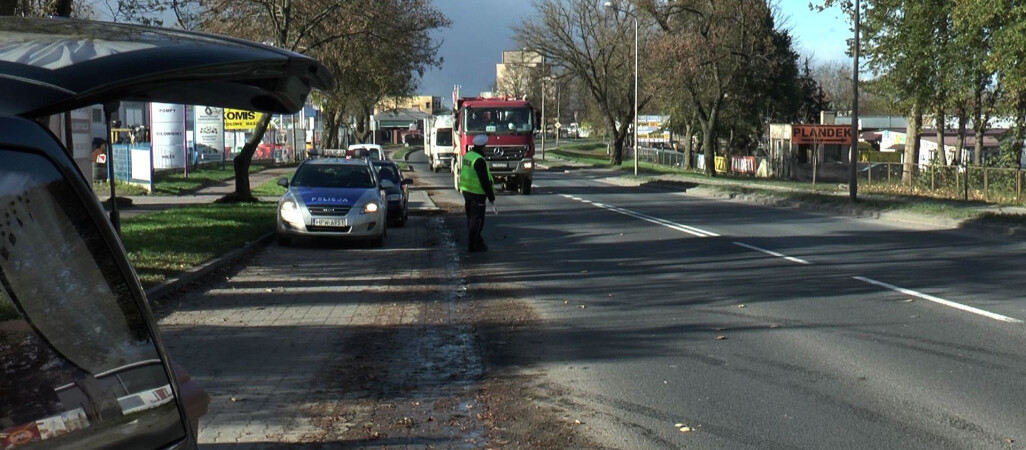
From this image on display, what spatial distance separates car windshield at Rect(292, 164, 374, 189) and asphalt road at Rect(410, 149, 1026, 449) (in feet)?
9.19

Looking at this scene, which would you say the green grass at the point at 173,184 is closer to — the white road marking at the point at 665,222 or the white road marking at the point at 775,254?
the white road marking at the point at 665,222

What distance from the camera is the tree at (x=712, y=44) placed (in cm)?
5438

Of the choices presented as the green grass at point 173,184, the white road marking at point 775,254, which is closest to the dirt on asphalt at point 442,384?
the white road marking at point 775,254

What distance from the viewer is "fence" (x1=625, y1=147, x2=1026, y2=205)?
30.0 m

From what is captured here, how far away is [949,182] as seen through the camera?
112ft

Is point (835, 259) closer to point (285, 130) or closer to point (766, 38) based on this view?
point (766, 38)

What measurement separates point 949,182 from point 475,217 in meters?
22.2

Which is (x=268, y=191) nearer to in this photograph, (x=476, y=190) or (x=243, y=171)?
(x=243, y=171)

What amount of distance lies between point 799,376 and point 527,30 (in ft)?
204

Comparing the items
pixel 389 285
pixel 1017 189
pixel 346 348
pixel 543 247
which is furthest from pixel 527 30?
pixel 346 348

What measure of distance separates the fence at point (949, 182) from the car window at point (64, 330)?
29867 mm

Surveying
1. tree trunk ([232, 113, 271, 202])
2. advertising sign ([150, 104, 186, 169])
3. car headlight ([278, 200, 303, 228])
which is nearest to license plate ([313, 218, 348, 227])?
car headlight ([278, 200, 303, 228])

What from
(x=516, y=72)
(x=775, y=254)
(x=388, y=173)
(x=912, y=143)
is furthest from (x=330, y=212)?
(x=516, y=72)

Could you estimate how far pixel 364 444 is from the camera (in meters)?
6.12
